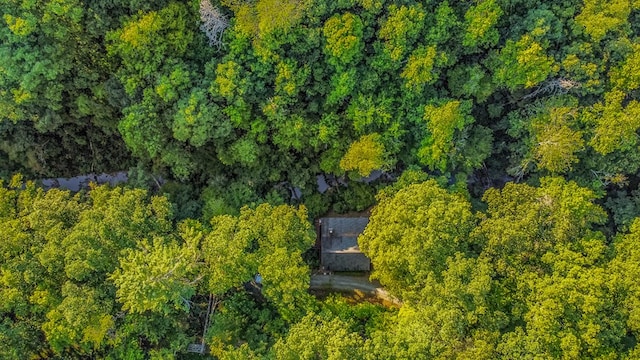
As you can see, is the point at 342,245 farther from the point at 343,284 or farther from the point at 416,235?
the point at 416,235

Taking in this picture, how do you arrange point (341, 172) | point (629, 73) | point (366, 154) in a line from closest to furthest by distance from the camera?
point (629, 73) → point (366, 154) → point (341, 172)

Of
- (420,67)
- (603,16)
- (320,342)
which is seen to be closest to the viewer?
(320,342)

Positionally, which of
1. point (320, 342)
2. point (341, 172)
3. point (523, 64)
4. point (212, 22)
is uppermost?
point (212, 22)

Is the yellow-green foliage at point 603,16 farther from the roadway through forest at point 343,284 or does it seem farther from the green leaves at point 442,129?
the roadway through forest at point 343,284

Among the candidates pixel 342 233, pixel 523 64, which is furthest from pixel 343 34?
pixel 342 233

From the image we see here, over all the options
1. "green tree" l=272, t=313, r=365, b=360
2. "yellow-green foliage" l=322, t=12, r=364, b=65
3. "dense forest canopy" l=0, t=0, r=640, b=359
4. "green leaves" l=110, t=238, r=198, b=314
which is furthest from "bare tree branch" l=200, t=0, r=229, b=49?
"green tree" l=272, t=313, r=365, b=360

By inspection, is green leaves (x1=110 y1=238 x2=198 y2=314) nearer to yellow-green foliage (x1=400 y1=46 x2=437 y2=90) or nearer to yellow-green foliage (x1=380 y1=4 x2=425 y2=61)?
yellow-green foliage (x1=400 y1=46 x2=437 y2=90)
